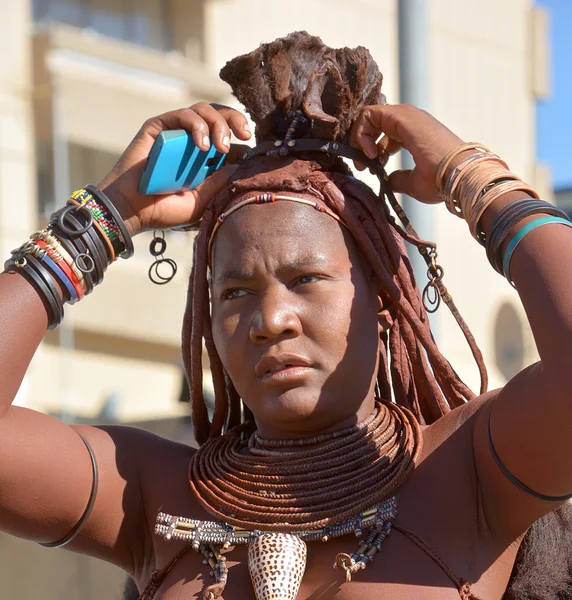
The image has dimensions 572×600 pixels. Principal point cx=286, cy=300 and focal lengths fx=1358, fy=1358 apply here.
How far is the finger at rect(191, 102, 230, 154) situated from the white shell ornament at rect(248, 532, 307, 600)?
3.32 ft

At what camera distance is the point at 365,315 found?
3297 mm

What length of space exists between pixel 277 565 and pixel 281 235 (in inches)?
31.2

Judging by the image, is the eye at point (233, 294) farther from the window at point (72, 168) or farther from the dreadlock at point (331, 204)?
the window at point (72, 168)

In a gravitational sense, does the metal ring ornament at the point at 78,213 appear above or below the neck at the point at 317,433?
above

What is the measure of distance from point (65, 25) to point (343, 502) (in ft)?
43.7

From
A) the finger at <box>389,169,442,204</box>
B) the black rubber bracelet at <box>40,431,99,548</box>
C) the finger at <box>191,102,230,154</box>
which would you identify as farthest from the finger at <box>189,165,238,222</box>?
the black rubber bracelet at <box>40,431,99,548</box>

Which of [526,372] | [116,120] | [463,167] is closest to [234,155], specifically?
[463,167]

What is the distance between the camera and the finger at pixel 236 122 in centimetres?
347

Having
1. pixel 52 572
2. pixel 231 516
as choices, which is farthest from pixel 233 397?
pixel 52 572

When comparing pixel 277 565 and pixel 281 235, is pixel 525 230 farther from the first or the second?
pixel 277 565

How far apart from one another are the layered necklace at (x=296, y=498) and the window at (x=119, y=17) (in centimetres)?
1296

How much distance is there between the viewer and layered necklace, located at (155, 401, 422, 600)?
119 inches

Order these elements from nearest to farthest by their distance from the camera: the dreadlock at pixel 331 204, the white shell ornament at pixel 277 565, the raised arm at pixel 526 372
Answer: the raised arm at pixel 526 372
the white shell ornament at pixel 277 565
the dreadlock at pixel 331 204

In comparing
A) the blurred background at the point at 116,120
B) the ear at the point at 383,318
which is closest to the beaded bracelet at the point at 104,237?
the ear at the point at 383,318
